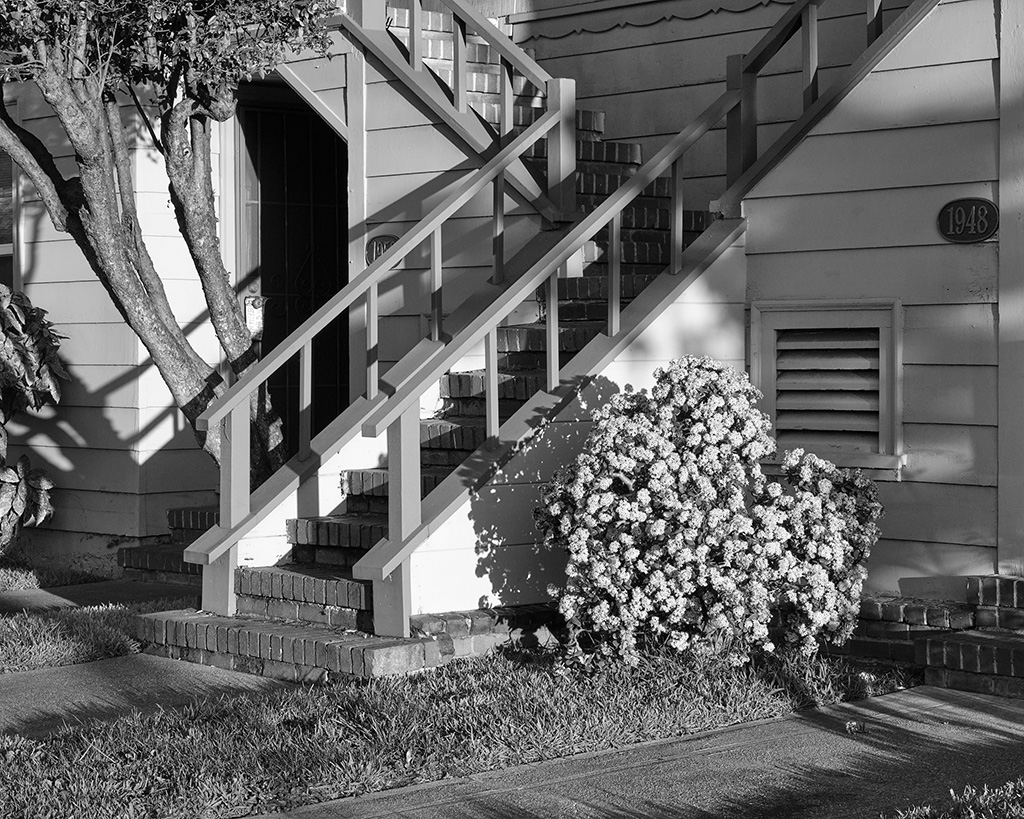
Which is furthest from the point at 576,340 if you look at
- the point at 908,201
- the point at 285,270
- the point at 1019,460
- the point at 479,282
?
the point at 285,270

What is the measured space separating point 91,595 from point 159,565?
52cm

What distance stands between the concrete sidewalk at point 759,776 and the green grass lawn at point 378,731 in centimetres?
15

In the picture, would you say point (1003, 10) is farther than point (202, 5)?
No

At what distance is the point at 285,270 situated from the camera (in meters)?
11.4

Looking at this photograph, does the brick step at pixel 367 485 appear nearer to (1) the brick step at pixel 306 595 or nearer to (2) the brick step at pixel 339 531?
(2) the brick step at pixel 339 531

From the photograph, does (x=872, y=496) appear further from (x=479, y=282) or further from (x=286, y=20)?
(x=286, y=20)

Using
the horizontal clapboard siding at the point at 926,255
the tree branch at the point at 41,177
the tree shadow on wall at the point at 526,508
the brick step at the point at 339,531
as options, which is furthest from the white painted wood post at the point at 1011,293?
the tree branch at the point at 41,177

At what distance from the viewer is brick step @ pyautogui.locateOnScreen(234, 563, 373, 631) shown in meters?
7.23

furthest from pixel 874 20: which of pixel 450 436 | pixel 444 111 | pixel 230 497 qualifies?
pixel 230 497

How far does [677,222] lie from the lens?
7.87 m

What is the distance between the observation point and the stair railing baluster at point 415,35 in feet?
30.8

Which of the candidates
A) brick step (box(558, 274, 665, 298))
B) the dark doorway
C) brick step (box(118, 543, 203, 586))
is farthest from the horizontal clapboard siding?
the dark doorway

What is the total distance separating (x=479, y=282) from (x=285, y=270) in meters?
2.49

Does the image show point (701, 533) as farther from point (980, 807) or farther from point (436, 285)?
point (436, 285)
